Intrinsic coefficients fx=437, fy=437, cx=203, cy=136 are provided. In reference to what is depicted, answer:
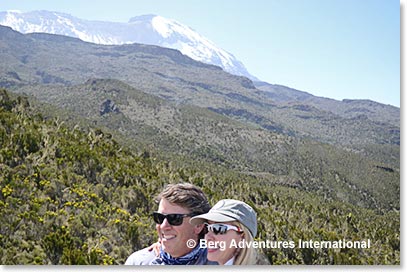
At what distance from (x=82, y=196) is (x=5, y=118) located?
3024mm

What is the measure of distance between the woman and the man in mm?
100

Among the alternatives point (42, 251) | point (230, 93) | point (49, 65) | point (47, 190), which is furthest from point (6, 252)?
point (49, 65)

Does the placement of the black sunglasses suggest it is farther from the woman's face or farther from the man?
Answer: the woman's face

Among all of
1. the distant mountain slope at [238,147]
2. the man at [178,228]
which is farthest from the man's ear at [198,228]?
the distant mountain slope at [238,147]

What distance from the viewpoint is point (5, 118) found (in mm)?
7945

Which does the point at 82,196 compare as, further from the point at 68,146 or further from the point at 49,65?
the point at 49,65

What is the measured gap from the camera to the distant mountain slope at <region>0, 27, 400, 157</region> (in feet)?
391

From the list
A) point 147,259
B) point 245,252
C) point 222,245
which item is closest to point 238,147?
point 147,259

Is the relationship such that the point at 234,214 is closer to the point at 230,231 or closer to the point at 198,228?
the point at 230,231

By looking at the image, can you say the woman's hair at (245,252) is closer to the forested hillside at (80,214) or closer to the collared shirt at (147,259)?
the collared shirt at (147,259)

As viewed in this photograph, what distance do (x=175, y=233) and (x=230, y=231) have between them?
0.49 metres

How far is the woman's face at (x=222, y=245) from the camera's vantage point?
336 centimetres

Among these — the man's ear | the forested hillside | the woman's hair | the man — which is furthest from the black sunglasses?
the forested hillside

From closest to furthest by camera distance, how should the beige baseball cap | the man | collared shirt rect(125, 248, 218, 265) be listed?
the beige baseball cap → the man → collared shirt rect(125, 248, 218, 265)
